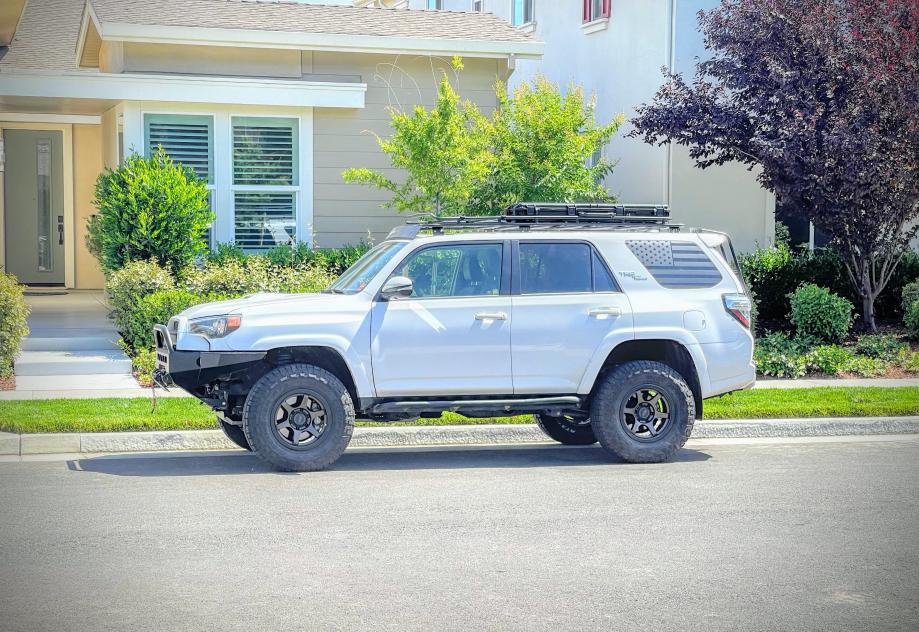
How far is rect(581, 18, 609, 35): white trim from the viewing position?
2178cm

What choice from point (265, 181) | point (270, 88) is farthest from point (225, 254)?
point (270, 88)

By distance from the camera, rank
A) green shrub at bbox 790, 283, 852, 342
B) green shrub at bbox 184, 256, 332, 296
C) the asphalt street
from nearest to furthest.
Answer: the asphalt street, green shrub at bbox 184, 256, 332, 296, green shrub at bbox 790, 283, 852, 342

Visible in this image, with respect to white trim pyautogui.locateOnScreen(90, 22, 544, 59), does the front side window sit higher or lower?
lower

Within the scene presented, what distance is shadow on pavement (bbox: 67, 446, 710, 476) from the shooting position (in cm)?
912

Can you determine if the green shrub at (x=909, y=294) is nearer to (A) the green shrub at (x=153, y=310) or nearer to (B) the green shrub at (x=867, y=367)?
(B) the green shrub at (x=867, y=367)

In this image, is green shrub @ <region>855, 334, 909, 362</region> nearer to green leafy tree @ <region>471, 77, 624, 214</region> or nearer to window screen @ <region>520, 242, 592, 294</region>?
green leafy tree @ <region>471, 77, 624, 214</region>

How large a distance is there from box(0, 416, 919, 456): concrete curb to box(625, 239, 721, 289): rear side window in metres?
1.80

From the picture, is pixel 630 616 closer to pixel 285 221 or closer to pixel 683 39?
pixel 285 221

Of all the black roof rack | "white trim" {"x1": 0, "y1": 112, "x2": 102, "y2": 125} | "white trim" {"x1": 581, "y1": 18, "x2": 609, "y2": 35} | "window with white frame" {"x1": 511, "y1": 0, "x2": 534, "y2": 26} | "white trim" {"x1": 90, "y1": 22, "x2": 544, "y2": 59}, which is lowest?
the black roof rack

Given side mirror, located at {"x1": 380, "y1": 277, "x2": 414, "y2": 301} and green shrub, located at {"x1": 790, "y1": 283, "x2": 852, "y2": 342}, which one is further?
green shrub, located at {"x1": 790, "y1": 283, "x2": 852, "y2": 342}

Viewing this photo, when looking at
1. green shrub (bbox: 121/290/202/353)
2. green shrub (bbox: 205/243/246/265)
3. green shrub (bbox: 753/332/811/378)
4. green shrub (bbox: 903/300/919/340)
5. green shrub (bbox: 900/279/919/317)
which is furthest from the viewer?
green shrub (bbox: 205/243/246/265)

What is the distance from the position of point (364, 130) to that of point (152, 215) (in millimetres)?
4001

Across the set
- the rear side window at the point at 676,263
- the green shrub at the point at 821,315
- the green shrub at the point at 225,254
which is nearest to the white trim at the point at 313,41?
the green shrub at the point at 225,254

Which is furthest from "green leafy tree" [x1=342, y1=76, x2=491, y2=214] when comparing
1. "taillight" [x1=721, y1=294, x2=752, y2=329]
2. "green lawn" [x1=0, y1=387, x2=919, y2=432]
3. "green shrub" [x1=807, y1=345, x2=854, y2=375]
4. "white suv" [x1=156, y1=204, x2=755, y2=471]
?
"taillight" [x1=721, y1=294, x2=752, y2=329]
